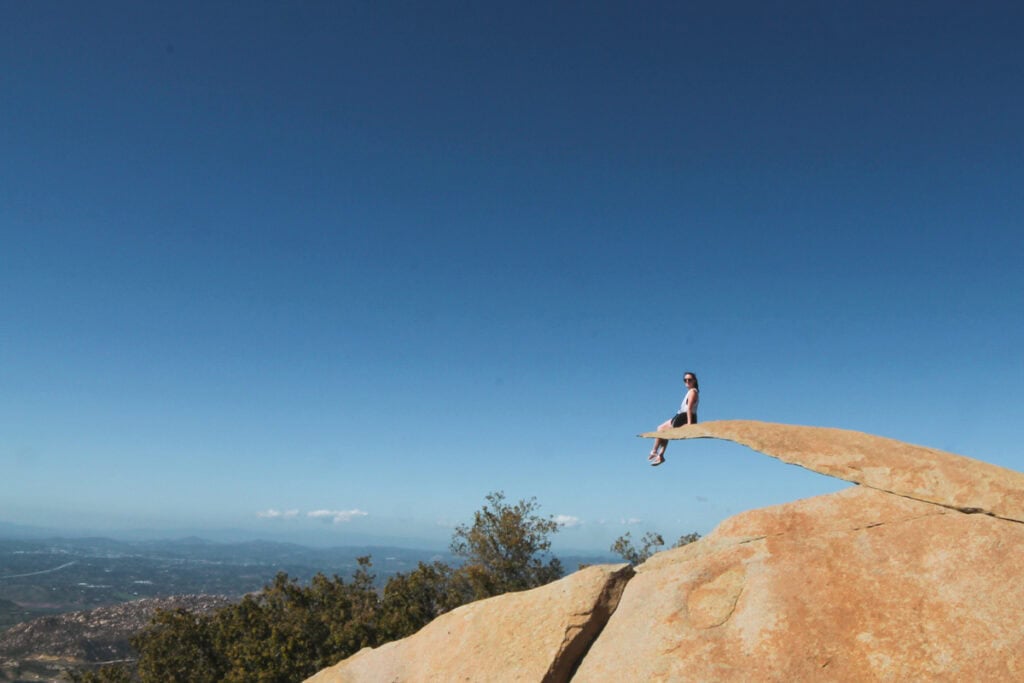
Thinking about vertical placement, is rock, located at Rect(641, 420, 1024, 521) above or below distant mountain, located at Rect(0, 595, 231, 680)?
above

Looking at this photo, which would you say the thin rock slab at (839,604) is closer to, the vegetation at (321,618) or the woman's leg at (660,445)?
the woman's leg at (660,445)

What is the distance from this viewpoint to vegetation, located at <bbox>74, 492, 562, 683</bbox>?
168 ft

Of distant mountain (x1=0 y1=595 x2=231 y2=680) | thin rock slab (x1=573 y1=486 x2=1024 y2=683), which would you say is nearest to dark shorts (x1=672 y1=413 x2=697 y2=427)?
thin rock slab (x1=573 y1=486 x2=1024 y2=683)

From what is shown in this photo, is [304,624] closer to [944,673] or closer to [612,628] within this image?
[612,628]

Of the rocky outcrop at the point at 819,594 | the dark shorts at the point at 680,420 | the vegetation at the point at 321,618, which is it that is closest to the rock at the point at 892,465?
the rocky outcrop at the point at 819,594

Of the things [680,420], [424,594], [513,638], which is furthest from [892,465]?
[424,594]

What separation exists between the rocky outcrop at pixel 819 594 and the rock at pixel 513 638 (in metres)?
0.05

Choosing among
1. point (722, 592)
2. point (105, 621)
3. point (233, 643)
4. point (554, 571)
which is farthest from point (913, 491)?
point (105, 621)

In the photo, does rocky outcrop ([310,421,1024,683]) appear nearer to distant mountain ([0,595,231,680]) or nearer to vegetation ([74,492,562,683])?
vegetation ([74,492,562,683])

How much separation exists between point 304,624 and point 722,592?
51.2 metres

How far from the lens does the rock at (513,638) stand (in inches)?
632

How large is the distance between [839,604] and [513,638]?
8346 millimetres

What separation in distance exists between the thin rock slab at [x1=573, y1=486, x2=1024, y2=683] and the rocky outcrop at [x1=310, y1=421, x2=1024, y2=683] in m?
0.03

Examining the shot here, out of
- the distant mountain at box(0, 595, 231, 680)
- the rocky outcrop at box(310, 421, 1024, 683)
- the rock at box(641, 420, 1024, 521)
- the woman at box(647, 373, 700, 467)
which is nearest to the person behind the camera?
the rocky outcrop at box(310, 421, 1024, 683)
